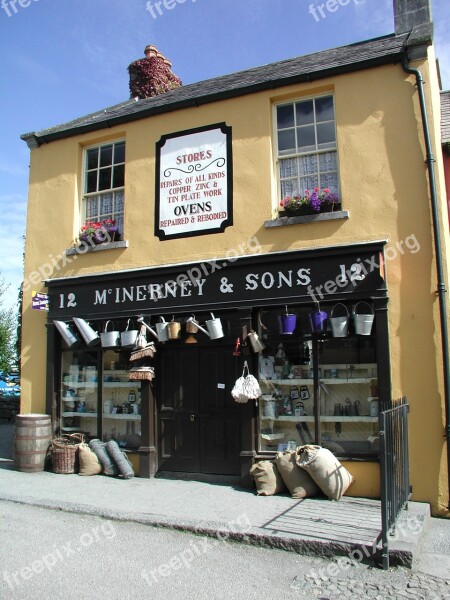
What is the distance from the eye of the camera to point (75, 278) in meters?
9.42

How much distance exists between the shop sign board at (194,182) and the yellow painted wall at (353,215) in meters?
0.14

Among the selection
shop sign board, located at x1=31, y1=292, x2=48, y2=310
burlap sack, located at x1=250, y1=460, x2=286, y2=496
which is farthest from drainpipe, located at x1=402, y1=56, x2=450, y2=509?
shop sign board, located at x1=31, y1=292, x2=48, y2=310

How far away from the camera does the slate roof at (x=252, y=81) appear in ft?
25.9

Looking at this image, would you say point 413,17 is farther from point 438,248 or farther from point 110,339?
point 110,339

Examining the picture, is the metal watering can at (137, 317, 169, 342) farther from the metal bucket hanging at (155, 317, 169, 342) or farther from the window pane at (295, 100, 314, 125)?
the window pane at (295, 100, 314, 125)

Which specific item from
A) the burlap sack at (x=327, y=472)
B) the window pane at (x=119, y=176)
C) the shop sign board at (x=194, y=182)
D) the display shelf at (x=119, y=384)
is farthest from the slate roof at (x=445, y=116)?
the display shelf at (x=119, y=384)

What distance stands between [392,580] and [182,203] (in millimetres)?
6199

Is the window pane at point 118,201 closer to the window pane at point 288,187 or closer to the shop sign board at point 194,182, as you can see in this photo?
the shop sign board at point 194,182

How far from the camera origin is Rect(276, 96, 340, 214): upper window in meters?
8.09

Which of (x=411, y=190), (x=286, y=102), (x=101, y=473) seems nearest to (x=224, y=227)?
(x=286, y=102)

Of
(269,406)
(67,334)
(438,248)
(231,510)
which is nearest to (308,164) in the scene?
(438,248)

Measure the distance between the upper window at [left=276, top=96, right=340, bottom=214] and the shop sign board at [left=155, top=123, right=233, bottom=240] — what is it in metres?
0.87

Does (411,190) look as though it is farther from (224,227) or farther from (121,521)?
(121,521)

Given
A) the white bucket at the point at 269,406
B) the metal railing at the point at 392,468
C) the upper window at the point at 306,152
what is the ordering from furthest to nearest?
the upper window at the point at 306,152
the white bucket at the point at 269,406
the metal railing at the point at 392,468
